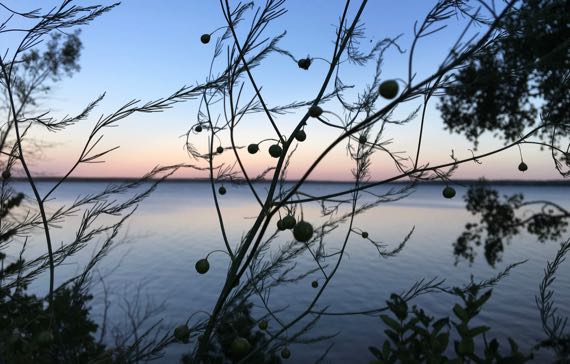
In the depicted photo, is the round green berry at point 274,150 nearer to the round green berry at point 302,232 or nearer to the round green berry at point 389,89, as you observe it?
the round green berry at point 302,232

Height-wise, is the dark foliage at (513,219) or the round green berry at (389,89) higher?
the round green berry at (389,89)

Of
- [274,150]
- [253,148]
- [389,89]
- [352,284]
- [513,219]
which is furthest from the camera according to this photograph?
[352,284]

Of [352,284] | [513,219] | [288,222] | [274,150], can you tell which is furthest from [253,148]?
[352,284]

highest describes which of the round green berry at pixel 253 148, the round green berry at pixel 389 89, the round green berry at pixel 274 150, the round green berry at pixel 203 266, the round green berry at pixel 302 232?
the round green berry at pixel 389 89

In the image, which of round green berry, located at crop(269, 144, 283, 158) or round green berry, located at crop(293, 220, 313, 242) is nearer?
round green berry, located at crop(293, 220, 313, 242)

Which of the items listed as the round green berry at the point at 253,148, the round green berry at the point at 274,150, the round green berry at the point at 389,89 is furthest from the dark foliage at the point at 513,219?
the round green berry at the point at 253,148

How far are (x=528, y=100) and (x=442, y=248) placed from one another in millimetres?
15012

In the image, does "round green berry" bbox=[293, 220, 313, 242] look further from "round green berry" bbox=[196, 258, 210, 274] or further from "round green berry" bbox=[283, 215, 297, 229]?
"round green berry" bbox=[196, 258, 210, 274]

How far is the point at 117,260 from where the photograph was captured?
68.5 feet

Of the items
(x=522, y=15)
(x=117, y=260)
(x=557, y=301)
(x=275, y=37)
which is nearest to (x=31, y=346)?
(x=275, y=37)

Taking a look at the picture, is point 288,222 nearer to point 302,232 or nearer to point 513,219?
point 302,232

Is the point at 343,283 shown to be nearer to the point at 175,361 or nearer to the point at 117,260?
the point at 175,361

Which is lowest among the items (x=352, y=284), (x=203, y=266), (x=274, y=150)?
(x=352, y=284)

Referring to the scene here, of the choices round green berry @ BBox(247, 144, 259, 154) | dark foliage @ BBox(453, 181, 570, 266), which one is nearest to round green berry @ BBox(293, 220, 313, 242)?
dark foliage @ BBox(453, 181, 570, 266)
